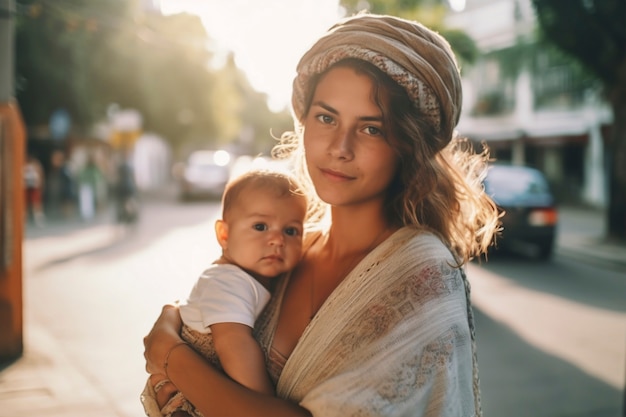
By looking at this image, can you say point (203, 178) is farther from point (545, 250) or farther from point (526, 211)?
point (526, 211)

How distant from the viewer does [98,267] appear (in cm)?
1133

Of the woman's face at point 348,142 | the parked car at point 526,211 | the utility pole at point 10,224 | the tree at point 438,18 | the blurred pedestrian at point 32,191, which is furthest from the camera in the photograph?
the blurred pedestrian at point 32,191

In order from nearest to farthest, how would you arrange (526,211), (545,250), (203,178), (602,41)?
(526,211), (545,250), (602,41), (203,178)

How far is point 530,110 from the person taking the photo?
107 ft

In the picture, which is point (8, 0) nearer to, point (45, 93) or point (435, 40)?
point (435, 40)

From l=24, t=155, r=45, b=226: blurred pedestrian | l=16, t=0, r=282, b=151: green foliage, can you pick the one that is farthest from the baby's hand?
l=24, t=155, r=45, b=226: blurred pedestrian

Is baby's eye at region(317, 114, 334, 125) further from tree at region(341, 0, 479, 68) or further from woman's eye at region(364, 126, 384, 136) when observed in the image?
tree at region(341, 0, 479, 68)

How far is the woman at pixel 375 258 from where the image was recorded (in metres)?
1.57

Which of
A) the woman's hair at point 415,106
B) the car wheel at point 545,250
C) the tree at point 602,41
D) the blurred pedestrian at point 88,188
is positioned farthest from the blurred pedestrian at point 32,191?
the woman's hair at point 415,106

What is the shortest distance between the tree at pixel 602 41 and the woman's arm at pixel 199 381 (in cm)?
1271

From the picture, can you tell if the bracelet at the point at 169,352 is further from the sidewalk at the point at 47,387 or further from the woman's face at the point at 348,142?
the sidewalk at the point at 47,387

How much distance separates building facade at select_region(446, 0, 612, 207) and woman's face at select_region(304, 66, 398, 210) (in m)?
26.3

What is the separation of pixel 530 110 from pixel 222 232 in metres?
32.3

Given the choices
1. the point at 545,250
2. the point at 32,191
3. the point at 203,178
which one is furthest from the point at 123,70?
the point at 545,250
